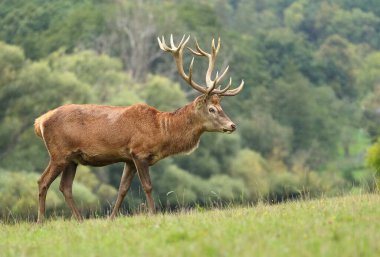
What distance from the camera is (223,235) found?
1133cm

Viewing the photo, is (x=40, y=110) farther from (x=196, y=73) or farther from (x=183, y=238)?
(x=183, y=238)

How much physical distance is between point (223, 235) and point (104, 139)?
574cm

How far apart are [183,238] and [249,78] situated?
286ft

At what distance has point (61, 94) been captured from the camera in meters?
56.4

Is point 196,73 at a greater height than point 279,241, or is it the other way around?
point 279,241

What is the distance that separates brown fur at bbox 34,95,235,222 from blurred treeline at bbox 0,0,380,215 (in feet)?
11.1

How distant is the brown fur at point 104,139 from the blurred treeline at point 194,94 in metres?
3.38

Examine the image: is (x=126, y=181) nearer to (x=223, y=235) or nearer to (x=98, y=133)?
(x=98, y=133)

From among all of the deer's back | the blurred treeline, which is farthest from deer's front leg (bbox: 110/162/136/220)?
the blurred treeline

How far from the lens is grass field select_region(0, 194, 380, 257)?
1037cm

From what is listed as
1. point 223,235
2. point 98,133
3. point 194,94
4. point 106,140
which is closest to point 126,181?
point 106,140

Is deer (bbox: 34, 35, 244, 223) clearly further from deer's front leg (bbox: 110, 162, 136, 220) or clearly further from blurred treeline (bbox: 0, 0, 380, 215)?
blurred treeline (bbox: 0, 0, 380, 215)

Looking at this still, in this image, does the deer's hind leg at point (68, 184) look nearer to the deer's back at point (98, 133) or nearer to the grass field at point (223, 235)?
the deer's back at point (98, 133)

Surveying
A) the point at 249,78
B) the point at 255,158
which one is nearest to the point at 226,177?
the point at 255,158
